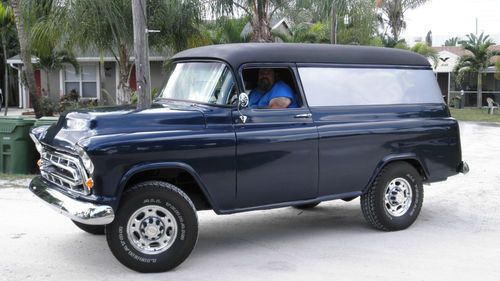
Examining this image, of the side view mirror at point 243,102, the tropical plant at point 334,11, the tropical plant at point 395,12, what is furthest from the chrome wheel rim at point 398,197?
the tropical plant at point 395,12

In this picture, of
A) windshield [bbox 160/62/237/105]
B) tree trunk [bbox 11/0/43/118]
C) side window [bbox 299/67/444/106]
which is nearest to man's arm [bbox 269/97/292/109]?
side window [bbox 299/67/444/106]

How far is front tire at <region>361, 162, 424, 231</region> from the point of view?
700cm

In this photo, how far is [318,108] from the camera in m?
6.62

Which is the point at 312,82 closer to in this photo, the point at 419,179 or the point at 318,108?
the point at 318,108

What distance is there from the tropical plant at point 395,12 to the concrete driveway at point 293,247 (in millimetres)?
29128

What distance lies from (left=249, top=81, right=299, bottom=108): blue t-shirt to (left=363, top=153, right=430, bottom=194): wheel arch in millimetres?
1228

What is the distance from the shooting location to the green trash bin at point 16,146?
1037 centimetres

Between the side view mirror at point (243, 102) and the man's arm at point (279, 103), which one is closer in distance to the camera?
the side view mirror at point (243, 102)

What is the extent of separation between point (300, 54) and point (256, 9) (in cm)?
892

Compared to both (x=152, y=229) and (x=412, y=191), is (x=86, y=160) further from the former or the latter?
(x=412, y=191)

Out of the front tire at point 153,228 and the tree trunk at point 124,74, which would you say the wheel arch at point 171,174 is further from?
the tree trunk at point 124,74

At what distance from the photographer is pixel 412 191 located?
24.0ft

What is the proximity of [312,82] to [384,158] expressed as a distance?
1224mm

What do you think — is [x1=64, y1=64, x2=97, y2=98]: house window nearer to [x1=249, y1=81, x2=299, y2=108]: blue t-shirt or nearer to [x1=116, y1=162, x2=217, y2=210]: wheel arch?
[x1=249, y1=81, x2=299, y2=108]: blue t-shirt
